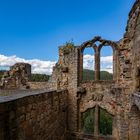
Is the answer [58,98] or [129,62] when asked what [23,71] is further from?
[129,62]

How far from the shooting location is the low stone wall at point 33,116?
4.67 metres

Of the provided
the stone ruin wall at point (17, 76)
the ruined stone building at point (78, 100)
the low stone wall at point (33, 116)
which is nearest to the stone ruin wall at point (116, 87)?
the ruined stone building at point (78, 100)

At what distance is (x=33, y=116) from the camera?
6.30 meters

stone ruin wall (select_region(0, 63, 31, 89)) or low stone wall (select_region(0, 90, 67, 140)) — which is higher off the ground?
stone ruin wall (select_region(0, 63, 31, 89))

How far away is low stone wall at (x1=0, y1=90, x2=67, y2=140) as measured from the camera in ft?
15.3

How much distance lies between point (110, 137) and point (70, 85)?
2867 millimetres

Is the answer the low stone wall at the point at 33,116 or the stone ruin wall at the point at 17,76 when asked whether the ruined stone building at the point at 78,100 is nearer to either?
the low stone wall at the point at 33,116

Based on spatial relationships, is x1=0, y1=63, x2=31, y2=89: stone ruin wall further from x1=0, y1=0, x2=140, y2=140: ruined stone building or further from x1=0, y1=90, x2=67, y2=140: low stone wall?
x1=0, y1=90, x2=67, y2=140: low stone wall

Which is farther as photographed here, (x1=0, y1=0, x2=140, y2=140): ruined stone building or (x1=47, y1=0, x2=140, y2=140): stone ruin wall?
(x1=47, y1=0, x2=140, y2=140): stone ruin wall

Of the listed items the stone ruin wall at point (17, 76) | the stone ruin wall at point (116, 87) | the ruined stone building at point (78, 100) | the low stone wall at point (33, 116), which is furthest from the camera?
the stone ruin wall at point (17, 76)

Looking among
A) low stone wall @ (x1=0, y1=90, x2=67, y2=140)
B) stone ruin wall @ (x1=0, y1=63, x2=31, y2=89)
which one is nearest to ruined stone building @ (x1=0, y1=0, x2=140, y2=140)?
low stone wall @ (x1=0, y1=90, x2=67, y2=140)

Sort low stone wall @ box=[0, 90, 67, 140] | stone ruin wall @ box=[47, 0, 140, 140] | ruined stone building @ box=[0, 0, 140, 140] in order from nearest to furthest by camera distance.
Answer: low stone wall @ box=[0, 90, 67, 140] → ruined stone building @ box=[0, 0, 140, 140] → stone ruin wall @ box=[47, 0, 140, 140]

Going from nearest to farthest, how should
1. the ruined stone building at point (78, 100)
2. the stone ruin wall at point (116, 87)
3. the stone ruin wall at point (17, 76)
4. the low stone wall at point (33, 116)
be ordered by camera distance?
the low stone wall at point (33, 116), the ruined stone building at point (78, 100), the stone ruin wall at point (116, 87), the stone ruin wall at point (17, 76)

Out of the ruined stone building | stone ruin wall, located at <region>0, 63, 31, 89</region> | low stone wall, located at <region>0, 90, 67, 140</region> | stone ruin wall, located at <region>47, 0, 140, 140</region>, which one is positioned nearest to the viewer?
low stone wall, located at <region>0, 90, 67, 140</region>
